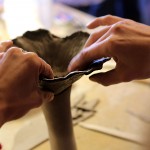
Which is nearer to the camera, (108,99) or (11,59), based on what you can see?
(11,59)

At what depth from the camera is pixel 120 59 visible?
51cm

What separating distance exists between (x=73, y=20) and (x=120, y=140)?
0.64 metres

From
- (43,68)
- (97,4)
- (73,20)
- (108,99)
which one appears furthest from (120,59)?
(97,4)

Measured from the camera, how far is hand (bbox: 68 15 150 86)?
490 mm

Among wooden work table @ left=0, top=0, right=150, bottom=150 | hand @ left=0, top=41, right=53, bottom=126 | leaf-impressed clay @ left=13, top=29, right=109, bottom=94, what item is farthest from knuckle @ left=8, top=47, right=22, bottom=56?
wooden work table @ left=0, top=0, right=150, bottom=150

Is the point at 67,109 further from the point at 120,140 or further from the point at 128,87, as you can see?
the point at 128,87

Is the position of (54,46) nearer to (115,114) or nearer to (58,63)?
(58,63)

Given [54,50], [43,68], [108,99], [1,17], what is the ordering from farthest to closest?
[1,17], [108,99], [54,50], [43,68]

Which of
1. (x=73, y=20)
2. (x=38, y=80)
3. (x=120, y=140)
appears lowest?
(x=120, y=140)

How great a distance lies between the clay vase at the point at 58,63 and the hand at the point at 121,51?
5cm

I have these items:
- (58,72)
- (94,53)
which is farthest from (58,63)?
(94,53)

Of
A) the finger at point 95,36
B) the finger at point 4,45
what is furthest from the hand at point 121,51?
the finger at point 4,45

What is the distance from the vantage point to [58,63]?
0.60 meters

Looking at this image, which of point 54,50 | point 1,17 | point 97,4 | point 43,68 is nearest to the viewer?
point 43,68
